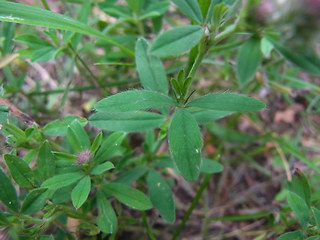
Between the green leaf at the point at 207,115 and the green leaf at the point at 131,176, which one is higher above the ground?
the green leaf at the point at 207,115

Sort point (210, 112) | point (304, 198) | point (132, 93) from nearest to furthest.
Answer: point (132, 93) < point (210, 112) < point (304, 198)

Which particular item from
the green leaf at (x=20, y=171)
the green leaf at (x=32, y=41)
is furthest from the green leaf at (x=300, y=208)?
the green leaf at (x=32, y=41)

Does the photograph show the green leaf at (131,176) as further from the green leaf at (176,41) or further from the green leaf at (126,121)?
the green leaf at (176,41)

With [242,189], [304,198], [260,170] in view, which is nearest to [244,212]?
[242,189]

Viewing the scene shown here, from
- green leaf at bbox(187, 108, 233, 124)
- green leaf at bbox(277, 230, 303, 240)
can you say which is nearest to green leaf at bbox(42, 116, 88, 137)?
green leaf at bbox(187, 108, 233, 124)

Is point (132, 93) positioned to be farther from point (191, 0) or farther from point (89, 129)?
point (89, 129)

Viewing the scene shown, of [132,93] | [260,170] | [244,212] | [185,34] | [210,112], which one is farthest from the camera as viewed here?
[260,170]
